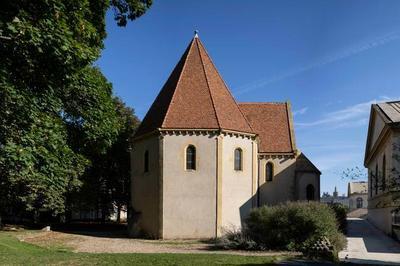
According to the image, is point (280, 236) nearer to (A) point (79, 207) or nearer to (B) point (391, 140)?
(B) point (391, 140)

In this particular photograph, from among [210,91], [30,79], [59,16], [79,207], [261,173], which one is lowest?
[79,207]

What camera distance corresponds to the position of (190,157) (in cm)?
3083

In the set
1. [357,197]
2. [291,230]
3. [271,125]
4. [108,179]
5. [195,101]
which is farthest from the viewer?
[357,197]

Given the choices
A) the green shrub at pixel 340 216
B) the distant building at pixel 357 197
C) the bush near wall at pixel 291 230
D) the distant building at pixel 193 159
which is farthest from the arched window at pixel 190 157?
the distant building at pixel 357 197

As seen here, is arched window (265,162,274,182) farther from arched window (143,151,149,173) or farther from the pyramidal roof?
arched window (143,151,149,173)

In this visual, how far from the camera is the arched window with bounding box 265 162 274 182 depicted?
3784cm

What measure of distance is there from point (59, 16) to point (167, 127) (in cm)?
2185

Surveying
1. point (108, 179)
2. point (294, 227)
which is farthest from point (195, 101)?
point (108, 179)

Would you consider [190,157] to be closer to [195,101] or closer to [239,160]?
[239,160]

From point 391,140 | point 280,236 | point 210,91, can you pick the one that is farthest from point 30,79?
point 210,91

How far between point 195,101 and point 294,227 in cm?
1295

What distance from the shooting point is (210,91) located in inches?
1275

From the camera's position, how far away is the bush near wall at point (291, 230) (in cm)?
2053

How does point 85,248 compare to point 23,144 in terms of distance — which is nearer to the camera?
point 23,144
